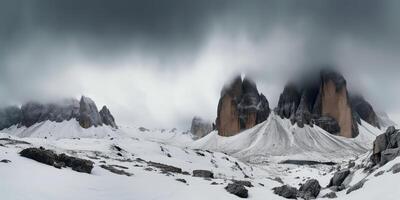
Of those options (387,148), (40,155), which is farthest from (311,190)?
(40,155)

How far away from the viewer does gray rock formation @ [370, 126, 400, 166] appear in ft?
133

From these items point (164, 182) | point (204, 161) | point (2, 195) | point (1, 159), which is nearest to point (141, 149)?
point (204, 161)

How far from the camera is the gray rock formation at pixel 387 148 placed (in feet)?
133

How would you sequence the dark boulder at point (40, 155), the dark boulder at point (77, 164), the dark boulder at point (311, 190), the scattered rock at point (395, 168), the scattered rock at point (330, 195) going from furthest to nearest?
1. the dark boulder at point (311, 190)
2. the dark boulder at point (77, 164)
3. the scattered rock at point (330, 195)
4. the dark boulder at point (40, 155)
5. the scattered rock at point (395, 168)

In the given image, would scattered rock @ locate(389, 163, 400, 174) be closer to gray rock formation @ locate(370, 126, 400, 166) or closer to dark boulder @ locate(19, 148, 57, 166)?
gray rock formation @ locate(370, 126, 400, 166)

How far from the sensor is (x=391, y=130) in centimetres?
4531

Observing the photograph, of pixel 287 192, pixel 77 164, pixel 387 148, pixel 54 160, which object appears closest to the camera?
pixel 77 164

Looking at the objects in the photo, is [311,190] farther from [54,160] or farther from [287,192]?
[54,160]

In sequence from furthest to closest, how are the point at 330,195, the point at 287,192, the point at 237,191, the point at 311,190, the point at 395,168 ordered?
the point at 311,190
the point at 287,192
the point at 237,191
the point at 330,195
the point at 395,168

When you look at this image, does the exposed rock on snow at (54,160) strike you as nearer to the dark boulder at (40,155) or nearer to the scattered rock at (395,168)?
the dark boulder at (40,155)

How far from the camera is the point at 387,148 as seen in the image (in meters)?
43.2

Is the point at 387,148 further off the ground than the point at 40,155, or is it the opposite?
the point at 387,148

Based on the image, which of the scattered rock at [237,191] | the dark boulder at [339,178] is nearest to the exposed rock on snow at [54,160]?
the scattered rock at [237,191]

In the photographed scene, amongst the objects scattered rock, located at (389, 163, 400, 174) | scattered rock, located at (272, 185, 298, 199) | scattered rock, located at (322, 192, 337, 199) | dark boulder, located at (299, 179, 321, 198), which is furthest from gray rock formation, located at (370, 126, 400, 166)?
scattered rock, located at (272, 185, 298, 199)
